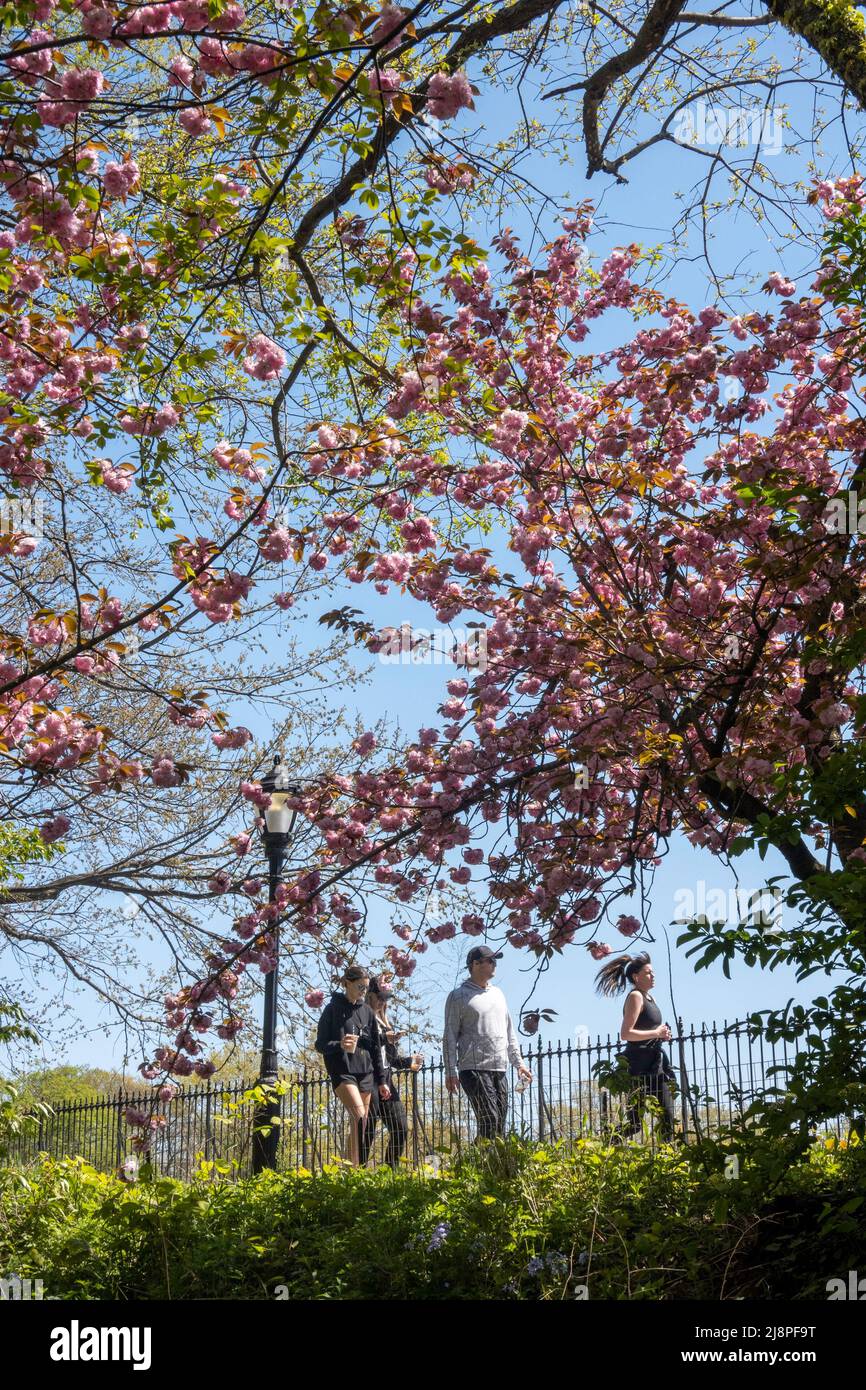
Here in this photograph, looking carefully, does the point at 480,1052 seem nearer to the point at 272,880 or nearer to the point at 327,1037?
the point at 327,1037

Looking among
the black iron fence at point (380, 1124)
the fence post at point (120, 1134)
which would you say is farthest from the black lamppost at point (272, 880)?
the fence post at point (120, 1134)

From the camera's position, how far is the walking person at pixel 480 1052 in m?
8.75

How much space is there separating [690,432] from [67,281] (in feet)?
17.3

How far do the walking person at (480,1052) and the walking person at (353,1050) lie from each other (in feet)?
2.83

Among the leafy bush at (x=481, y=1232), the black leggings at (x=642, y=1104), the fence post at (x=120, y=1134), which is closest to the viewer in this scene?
the leafy bush at (x=481, y=1232)

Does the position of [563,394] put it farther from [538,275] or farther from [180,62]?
[180,62]

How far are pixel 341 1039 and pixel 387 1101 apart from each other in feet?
2.53

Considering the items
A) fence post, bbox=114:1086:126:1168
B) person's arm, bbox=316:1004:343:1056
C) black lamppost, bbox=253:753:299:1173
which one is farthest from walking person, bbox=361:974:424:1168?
fence post, bbox=114:1086:126:1168

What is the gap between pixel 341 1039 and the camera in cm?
931

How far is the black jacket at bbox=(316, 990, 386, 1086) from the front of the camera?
9.34 metres

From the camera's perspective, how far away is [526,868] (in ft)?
27.7

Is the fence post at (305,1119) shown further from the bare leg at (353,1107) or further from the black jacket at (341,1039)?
the black jacket at (341,1039)

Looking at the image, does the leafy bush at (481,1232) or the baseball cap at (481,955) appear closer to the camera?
the leafy bush at (481,1232)
